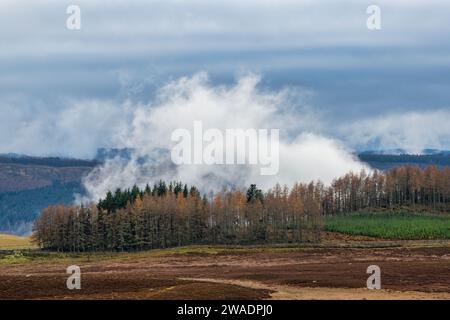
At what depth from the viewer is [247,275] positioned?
130 meters

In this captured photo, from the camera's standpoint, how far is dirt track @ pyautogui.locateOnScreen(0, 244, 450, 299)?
100 meters

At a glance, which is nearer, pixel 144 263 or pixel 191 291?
pixel 191 291

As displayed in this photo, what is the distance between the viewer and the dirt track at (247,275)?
100250 millimetres
